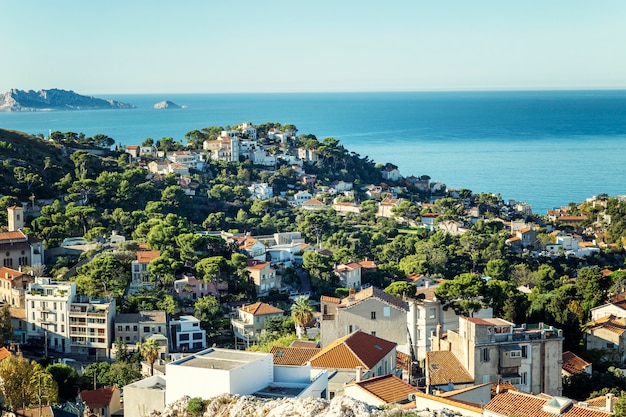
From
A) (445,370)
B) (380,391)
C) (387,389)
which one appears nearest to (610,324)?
(445,370)

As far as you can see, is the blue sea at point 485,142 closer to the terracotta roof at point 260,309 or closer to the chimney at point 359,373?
the terracotta roof at point 260,309

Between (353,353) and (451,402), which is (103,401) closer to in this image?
(353,353)

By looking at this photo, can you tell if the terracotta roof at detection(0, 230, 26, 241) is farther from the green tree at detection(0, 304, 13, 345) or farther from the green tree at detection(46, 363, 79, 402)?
the green tree at detection(46, 363, 79, 402)

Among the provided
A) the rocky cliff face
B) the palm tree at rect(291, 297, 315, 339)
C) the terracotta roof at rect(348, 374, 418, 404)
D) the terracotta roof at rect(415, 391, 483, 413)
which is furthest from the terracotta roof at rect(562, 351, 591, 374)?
the rocky cliff face

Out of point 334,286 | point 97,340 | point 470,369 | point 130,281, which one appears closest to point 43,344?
point 97,340

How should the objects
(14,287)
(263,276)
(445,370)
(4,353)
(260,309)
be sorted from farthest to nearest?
(263,276), (14,287), (260,309), (4,353), (445,370)

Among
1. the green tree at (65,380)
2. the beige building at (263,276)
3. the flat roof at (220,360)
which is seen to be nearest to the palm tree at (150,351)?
the green tree at (65,380)
